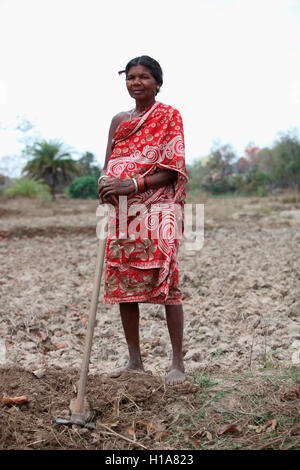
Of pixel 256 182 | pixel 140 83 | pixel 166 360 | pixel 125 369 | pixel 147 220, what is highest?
pixel 256 182

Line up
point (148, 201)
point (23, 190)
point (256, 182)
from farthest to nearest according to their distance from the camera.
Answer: point (256, 182), point (23, 190), point (148, 201)

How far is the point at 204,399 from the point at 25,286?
10.2ft

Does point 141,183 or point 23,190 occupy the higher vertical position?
point 23,190

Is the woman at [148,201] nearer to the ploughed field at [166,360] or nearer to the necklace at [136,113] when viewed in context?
the necklace at [136,113]

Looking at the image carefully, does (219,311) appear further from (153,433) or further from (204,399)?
(153,433)

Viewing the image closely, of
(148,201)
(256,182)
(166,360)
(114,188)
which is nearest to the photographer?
(114,188)

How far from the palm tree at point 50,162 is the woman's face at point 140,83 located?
29.4 m

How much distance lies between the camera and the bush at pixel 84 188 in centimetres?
3384

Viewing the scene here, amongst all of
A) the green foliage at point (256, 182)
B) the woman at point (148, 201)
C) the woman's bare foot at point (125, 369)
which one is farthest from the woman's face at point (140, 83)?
the green foliage at point (256, 182)

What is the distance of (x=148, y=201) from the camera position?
2258 millimetres

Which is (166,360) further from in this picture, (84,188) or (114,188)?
(84,188)

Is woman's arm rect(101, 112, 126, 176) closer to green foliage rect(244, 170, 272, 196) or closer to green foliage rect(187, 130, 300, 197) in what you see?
green foliage rect(187, 130, 300, 197)

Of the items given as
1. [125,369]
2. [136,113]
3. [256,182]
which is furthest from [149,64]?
[256,182]

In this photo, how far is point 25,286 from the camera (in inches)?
188
